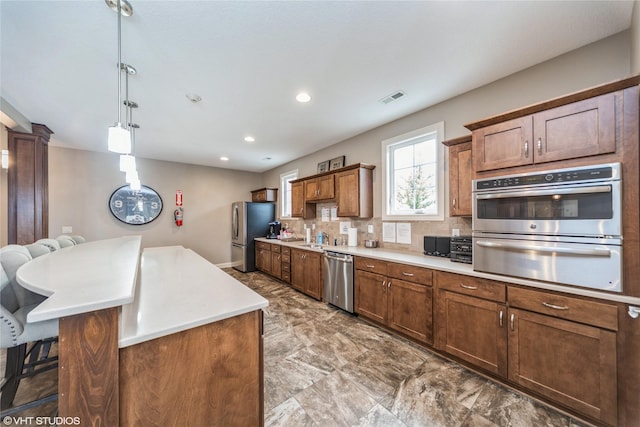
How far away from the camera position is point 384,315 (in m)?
2.72

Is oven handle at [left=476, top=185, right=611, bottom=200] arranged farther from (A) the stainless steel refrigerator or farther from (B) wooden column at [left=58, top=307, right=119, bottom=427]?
(A) the stainless steel refrigerator

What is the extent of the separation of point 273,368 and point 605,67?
12.1ft

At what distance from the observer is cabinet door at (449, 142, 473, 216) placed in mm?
2303

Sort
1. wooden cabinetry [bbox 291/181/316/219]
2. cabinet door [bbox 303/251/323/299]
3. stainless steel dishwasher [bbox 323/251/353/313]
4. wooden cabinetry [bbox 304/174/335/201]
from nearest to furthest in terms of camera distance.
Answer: stainless steel dishwasher [bbox 323/251/353/313] → cabinet door [bbox 303/251/323/299] → wooden cabinetry [bbox 304/174/335/201] → wooden cabinetry [bbox 291/181/316/219]

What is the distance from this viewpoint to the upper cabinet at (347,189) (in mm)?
3517

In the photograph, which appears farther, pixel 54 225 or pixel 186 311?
pixel 54 225

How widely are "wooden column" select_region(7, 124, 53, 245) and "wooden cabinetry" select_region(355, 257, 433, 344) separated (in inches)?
177

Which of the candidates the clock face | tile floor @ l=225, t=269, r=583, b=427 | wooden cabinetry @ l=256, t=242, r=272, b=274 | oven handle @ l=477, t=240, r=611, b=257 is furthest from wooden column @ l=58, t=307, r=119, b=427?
the clock face

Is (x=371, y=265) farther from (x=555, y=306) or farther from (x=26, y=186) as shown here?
(x=26, y=186)

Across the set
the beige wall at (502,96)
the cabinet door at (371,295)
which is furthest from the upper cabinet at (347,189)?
the cabinet door at (371,295)

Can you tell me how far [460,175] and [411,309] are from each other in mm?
1476

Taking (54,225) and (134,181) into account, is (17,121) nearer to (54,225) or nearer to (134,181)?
(134,181)

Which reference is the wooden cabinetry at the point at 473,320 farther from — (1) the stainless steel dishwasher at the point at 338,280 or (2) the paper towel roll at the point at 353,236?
(2) the paper towel roll at the point at 353,236

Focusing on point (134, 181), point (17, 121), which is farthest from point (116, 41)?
point (17, 121)
